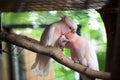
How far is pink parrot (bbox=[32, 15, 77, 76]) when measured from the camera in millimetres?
579

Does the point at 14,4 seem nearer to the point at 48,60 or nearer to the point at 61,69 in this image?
the point at 48,60

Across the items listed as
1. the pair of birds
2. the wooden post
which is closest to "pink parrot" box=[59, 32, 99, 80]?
the pair of birds

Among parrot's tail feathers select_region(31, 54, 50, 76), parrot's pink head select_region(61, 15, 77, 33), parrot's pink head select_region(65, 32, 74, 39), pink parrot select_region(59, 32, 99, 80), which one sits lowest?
parrot's tail feathers select_region(31, 54, 50, 76)

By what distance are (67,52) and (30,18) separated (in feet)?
0.56

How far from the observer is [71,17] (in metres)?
0.65

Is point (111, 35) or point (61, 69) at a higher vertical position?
point (111, 35)

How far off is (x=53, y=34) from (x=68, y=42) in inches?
1.5

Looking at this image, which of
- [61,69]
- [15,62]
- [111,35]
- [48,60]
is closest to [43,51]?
[48,60]

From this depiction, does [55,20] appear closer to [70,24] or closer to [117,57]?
[70,24]

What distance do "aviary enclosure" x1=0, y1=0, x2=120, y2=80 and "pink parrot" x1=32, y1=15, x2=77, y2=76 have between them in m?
0.03

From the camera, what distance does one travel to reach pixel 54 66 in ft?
2.64

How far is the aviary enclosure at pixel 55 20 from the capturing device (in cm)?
53

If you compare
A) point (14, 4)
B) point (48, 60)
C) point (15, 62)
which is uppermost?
point (14, 4)

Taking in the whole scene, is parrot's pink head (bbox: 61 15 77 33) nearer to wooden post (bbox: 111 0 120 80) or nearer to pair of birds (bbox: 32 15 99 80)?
pair of birds (bbox: 32 15 99 80)
